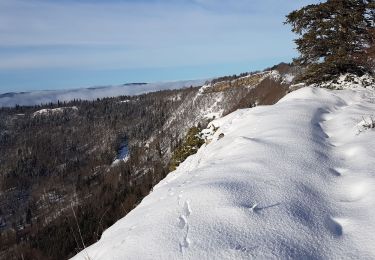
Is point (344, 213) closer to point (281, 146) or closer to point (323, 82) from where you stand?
point (281, 146)

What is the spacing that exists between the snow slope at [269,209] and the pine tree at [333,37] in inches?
539

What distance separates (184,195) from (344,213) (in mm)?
2840

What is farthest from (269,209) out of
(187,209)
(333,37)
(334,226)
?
(333,37)

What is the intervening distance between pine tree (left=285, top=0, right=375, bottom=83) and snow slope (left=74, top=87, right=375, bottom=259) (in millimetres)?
13690

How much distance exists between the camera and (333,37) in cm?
2573

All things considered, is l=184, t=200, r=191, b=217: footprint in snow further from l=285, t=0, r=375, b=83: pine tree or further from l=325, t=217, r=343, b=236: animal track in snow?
l=285, t=0, r=375, b=83: pine tree

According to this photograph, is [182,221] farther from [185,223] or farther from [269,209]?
[269,209]

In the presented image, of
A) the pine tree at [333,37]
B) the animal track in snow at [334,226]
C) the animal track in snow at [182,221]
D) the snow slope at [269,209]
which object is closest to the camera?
the snow slope at [269,209]

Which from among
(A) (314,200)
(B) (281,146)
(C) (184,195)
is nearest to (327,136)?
(B) (281,146)

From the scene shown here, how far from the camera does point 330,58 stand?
24.4 m

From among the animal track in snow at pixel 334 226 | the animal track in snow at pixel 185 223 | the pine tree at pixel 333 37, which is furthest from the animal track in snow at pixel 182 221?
the pine tree at pixel 333 37

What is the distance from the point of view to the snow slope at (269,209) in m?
5.78

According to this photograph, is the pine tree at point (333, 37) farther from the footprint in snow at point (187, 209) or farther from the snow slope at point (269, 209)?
the footprint in snow at point (187, 209)

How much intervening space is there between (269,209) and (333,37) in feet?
70.7
